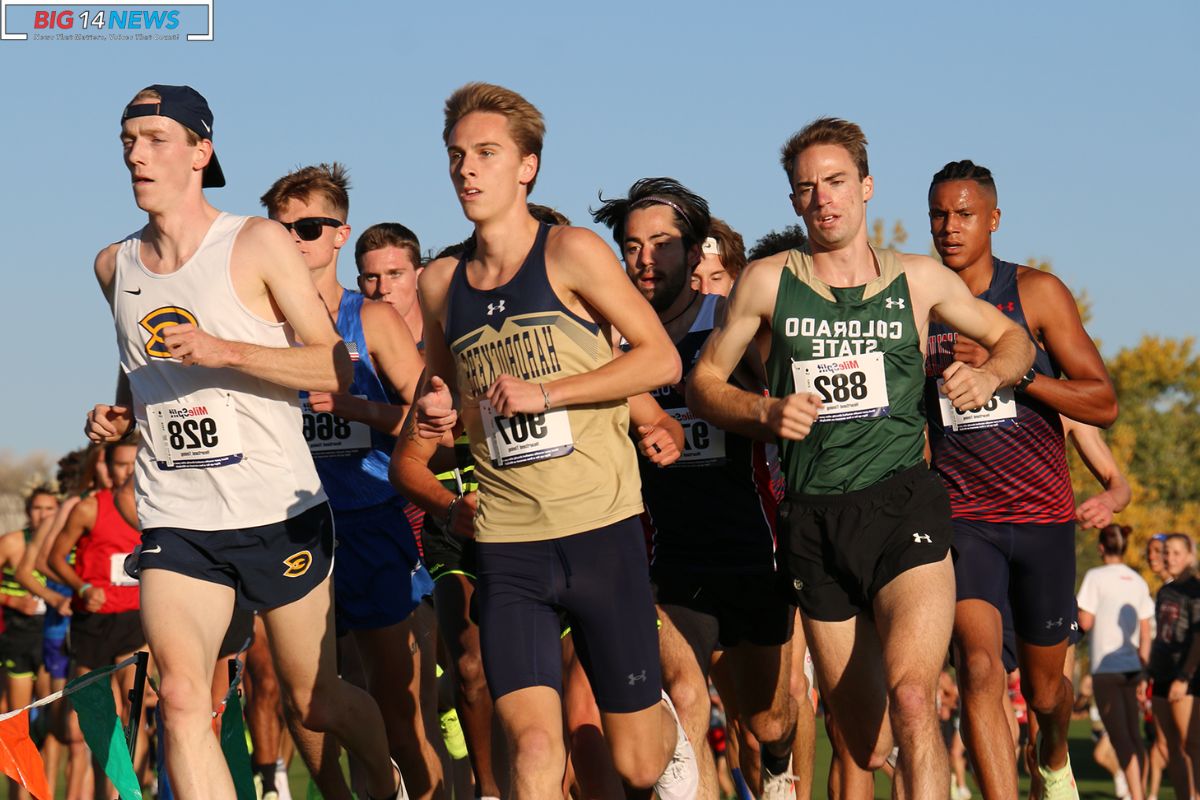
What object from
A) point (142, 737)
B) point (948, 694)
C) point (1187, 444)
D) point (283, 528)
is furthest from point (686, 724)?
point (1187, 444)

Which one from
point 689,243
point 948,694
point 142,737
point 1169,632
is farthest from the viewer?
point 948,694

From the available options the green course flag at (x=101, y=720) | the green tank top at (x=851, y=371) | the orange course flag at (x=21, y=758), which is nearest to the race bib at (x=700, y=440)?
the green tank top at (x=851, y=371)

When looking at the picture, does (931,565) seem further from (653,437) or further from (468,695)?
(468,695)

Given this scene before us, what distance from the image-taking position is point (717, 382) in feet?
20.7

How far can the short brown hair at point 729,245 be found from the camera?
8.59 m

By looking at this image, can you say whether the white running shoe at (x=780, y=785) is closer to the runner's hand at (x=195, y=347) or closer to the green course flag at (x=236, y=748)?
the green course flag at (x=236, y=748)

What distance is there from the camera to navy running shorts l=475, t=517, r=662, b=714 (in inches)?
219

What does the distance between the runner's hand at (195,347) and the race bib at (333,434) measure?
5.94 feet

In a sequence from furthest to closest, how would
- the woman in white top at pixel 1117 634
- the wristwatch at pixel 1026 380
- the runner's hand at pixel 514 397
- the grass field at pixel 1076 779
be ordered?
1. the grass field at pixel 1076 779
2. the woman in white top at pixel 1117 634
3. the wristwatch at pixel 1026 380
4. the runner's hand at pixel 514 397

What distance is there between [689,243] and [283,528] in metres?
2.30

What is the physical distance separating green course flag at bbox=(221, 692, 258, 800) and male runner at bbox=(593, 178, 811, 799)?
1.78 metres

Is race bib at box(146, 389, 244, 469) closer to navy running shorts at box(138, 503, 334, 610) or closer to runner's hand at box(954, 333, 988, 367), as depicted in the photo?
navy running shorts at box(138, 503, 334, 610)

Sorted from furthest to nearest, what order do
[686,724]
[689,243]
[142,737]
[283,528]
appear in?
1. [142,737]
2. [689,243]
3. [686,724]
4. [283,528]

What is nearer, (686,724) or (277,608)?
(277,608)
